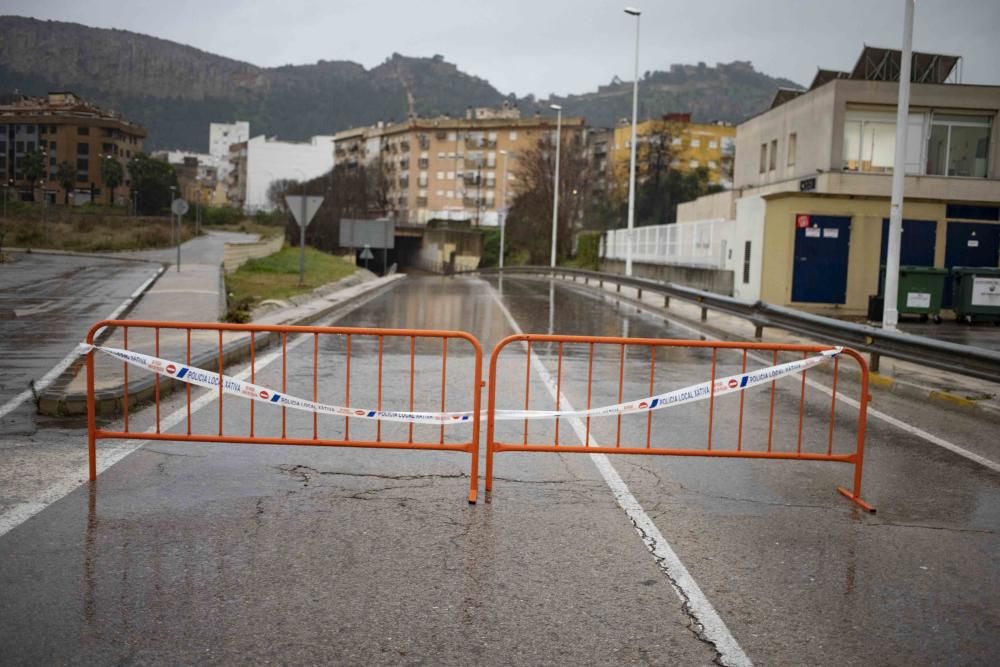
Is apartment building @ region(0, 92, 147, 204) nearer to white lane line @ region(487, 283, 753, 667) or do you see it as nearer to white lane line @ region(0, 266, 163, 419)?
white lane line @ region(0, 266, 163, 419)

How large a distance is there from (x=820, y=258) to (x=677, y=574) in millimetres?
25301

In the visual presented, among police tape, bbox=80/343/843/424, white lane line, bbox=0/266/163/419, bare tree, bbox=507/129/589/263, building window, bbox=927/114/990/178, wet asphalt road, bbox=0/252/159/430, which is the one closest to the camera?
police tape, bbox=80/343/843/424

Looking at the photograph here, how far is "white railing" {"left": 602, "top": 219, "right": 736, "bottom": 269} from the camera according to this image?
122ft

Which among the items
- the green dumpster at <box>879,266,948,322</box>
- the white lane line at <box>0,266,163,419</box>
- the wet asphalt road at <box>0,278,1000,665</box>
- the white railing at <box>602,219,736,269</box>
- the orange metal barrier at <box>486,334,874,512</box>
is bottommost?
the white lane line at <box>0,266,163,419</box>

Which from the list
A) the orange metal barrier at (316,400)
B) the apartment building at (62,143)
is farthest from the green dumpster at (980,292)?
the apartment building at (62,143)

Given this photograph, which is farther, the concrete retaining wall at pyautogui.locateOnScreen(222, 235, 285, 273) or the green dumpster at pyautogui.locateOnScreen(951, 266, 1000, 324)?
the concrete retaining wall at pyautogui.locateOnScreen(222, 235, 285, 273)

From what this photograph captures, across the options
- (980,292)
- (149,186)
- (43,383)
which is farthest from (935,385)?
(149,186)

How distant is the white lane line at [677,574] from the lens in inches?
155

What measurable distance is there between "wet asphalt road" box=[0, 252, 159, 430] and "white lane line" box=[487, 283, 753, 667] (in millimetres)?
5172

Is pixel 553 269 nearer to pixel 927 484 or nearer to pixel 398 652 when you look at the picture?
pixel 927 484

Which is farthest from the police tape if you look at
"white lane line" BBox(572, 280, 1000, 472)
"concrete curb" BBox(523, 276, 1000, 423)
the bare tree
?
the bare tree

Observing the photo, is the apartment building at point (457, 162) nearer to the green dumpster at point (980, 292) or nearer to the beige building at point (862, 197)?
the beige building at point (862, 197)

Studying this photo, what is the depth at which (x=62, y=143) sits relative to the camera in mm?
64188

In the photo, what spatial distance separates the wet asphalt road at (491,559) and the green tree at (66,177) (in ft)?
231
